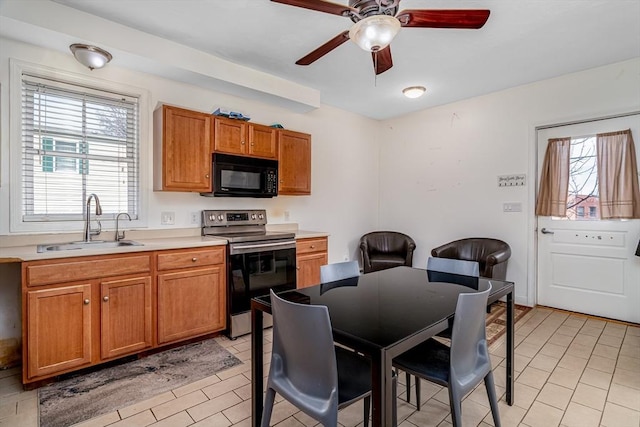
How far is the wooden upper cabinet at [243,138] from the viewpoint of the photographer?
3184mm

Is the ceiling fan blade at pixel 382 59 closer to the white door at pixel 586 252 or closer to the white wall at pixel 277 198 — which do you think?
the white wall at pixel 277 198

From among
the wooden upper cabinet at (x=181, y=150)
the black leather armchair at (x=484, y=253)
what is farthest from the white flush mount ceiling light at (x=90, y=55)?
the black leather armchair at (x=484, y=253)

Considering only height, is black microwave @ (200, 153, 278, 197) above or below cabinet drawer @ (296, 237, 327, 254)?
above

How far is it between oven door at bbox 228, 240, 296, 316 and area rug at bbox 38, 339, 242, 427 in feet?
1.62

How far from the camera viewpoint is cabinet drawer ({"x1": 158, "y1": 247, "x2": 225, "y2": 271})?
2.63 meters

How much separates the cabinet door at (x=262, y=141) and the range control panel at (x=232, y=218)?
66 cm

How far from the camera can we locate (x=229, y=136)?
128 inches

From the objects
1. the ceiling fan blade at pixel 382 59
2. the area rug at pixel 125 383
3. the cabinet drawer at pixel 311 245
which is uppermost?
the ceiling fan blade at pixel 382 59

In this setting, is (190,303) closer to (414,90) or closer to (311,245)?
(311,245)

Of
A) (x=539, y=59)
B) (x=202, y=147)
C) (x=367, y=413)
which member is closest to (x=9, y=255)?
(x=202, y=147)

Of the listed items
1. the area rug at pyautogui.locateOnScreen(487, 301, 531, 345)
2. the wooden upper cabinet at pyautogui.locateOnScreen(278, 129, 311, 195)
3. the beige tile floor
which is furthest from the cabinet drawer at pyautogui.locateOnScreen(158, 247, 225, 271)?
the area rug at pyautogui.locateOnScreen(487, 301, 531, 345)

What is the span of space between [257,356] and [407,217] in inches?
151

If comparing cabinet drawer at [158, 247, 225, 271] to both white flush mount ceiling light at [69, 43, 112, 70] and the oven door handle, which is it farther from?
white flush mount ceiling light at [69, 43, 112, 70]

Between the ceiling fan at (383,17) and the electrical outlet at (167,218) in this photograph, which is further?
the electrical outlet at (167,218)
